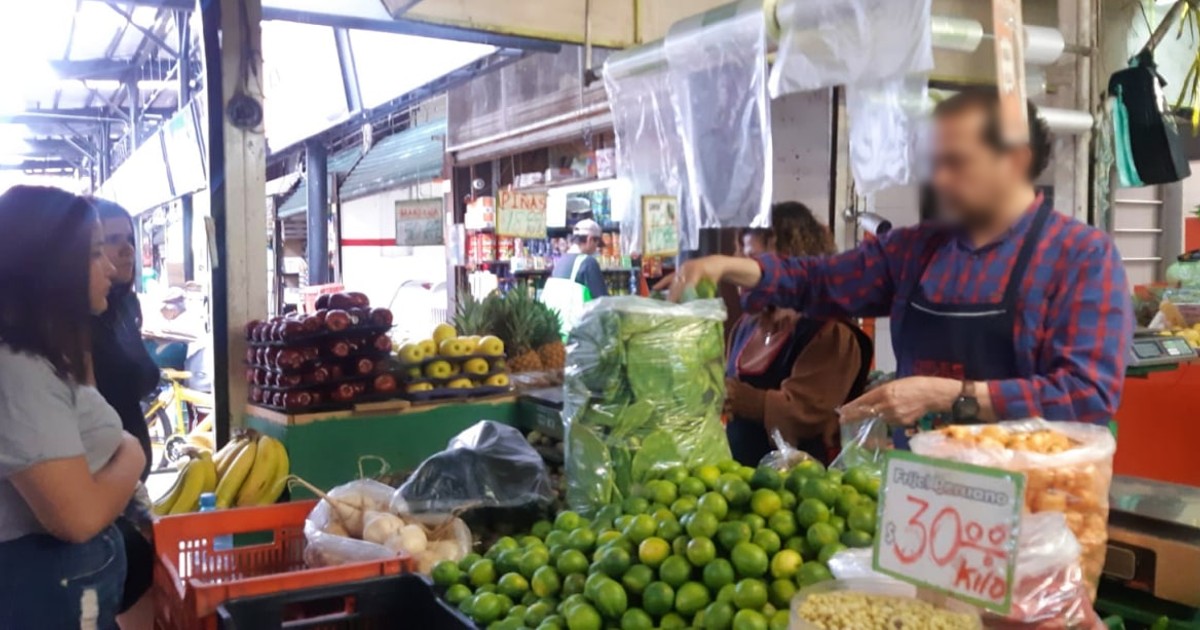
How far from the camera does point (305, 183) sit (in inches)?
516

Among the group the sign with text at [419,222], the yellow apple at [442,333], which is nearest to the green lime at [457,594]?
the yellow apple at [442,333]

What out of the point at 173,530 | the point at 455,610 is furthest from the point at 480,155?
the point at 455,610

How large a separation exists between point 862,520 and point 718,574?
0.85 ft

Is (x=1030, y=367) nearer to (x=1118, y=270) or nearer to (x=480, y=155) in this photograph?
(x=1118, y=270)

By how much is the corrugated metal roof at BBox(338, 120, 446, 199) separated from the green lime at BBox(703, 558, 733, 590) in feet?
29.1

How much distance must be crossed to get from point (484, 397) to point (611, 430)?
201 centimetres

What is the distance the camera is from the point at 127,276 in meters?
3.31

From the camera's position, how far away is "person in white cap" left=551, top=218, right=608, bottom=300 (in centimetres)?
687

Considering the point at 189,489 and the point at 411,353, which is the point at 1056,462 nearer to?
the point at 189,489

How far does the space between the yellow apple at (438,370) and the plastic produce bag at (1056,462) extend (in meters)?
3.00

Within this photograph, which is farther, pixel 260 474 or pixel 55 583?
pixel 260 474

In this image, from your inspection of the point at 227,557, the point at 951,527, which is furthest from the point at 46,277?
the point at 951,527

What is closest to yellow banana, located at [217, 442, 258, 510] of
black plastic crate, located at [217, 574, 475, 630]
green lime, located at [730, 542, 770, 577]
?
black plastic crate, located at [217, 574, 475, 630]

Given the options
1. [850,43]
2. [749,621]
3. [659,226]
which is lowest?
[749,621]
